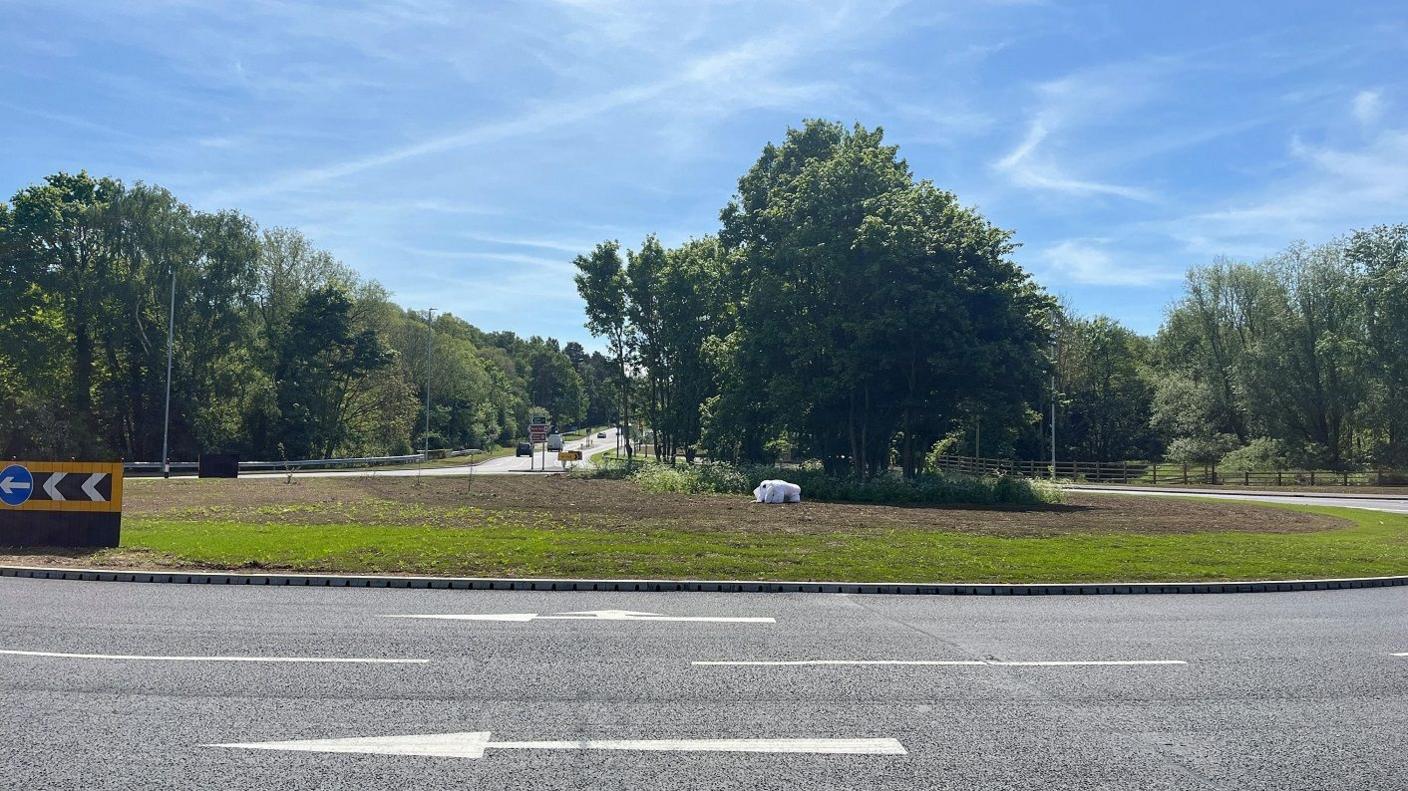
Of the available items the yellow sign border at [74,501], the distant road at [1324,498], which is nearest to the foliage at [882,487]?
the distant road at [1324,498]

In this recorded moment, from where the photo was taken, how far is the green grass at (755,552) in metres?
15.4

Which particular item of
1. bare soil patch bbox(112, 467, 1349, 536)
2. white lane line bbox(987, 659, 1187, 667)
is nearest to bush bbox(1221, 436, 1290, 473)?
bare soil patch bbox(112, 467, 1349, 536)

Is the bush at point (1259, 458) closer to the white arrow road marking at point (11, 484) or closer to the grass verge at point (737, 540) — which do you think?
the grass verge at point (737, 540)

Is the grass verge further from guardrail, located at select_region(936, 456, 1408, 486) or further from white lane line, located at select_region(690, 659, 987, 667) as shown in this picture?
guardrail, located at select_region(936, 456, 1408, 486)

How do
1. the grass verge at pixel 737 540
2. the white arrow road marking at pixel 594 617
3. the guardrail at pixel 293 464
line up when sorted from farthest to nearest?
the guardrail at pixel 293 464, the grass verge at pixel 737 540, the white arrow road marking at pixel 594 617

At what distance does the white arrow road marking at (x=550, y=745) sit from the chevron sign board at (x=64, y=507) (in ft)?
45.1

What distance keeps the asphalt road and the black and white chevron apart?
210 inches

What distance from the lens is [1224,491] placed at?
5141cm

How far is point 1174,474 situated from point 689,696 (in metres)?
68.7

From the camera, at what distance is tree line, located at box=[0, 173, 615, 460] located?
2180 inches

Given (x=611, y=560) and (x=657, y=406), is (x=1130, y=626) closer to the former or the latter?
(x=611, y=560)

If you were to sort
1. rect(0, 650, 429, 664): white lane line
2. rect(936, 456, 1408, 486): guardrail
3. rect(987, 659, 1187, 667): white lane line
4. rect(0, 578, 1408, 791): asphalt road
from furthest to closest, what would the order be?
rect(936, 456, 1408, 486): guardrail
rect(987, 659, 1187, 667): white lane line
rect(0, 650, 429, 664): white lane line
rect(0, 578, 1408, 791): asphalt road

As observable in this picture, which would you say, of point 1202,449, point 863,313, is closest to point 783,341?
point 863,313

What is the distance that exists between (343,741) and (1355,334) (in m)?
75.0
